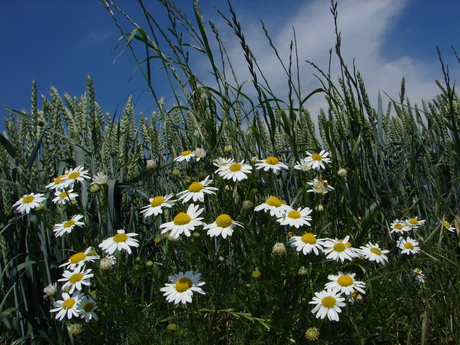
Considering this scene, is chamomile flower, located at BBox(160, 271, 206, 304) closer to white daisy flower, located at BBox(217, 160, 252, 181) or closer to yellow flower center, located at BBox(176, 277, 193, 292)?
yellow flower center, located at BBox(176, 277, 193, 292)

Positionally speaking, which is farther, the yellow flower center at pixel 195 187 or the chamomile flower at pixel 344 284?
the yellow flower center at pixel 195 187

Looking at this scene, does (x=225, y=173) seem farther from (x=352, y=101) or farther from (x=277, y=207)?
(x=352, y=101)

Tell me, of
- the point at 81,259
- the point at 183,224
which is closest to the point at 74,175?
the point at 81,259

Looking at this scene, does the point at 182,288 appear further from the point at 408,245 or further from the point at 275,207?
the point at 408,245

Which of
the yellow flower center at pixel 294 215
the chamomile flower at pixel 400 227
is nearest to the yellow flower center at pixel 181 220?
the yellow flower center at pixel 294 215

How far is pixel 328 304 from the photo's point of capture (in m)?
1.26

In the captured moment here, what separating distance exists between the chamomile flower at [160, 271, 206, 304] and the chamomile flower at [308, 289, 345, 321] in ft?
1.19

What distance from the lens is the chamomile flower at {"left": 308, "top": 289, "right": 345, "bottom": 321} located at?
1.23 meters

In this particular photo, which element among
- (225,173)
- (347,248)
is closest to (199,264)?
(225,173)

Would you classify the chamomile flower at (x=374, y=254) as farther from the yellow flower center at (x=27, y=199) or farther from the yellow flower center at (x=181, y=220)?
the yellow flower center at (x=27, y=199)

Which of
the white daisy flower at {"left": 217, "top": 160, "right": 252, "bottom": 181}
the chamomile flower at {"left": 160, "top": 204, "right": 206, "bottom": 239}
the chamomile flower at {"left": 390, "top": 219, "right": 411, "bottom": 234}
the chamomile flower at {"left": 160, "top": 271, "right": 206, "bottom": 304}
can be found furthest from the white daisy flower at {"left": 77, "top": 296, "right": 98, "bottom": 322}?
the chamomile flower at {"left": 390, "top": 219, "right": 411, "bottom": 234}

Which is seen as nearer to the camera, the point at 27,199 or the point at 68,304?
the point at 68,304

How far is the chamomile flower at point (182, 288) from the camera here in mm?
1220

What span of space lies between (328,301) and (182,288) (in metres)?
0.46
